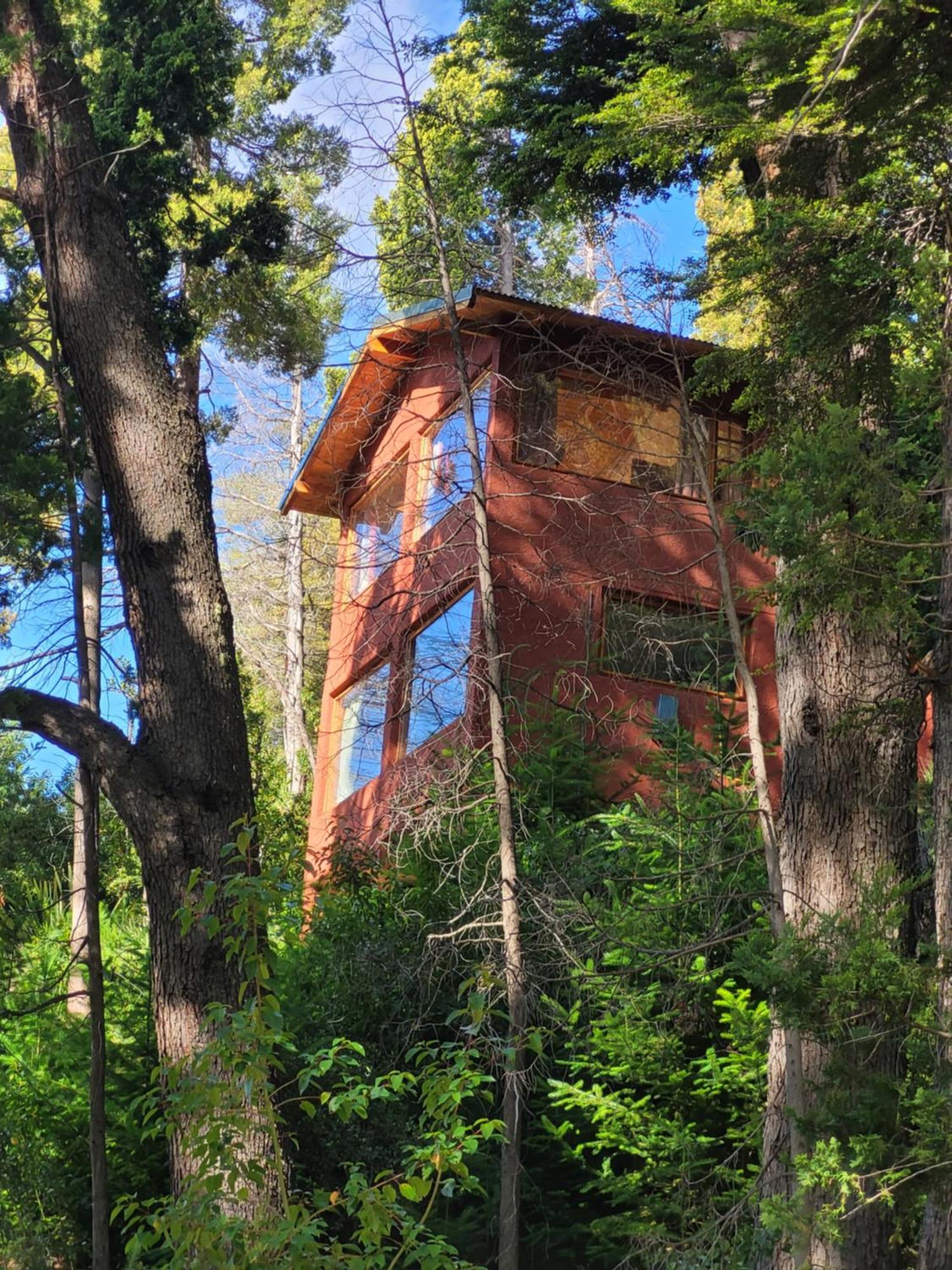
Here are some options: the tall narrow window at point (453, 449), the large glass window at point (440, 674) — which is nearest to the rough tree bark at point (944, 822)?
the large glass window at point (440, 674)

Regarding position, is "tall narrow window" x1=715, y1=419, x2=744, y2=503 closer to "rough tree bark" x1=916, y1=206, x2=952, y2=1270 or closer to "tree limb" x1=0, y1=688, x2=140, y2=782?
"rough tree bark" x1=916, y1=206, x2=952, y2=1270

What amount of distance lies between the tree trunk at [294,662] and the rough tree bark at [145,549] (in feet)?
65.6

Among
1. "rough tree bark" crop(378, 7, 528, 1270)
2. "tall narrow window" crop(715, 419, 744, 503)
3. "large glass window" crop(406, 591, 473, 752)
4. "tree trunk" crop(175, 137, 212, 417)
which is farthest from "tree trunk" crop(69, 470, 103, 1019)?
"tall narrow window" crop(715, 419, 744, 503)

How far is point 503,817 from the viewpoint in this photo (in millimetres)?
8703

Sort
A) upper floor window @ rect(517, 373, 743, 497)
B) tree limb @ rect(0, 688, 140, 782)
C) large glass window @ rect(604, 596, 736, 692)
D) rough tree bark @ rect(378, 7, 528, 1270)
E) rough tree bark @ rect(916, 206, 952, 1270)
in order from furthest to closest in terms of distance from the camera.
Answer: upper floor window @ rect(517, 373, 743, 497) < large glass window @ rect(604, 596, 736, 692) < rough tree bark @ rect(378, 7, 528, 1270) < tree limb @ rect(0, 688, 140, 782) < rough tree bark @ rect(916, 206, 952, 1270)

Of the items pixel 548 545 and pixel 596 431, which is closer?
pixel 548 545

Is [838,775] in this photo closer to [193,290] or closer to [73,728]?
[73,728]

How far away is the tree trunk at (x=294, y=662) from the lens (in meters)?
29.5

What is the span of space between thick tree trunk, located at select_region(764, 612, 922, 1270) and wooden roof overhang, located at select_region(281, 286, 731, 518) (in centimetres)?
257

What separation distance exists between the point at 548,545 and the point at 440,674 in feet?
10.1

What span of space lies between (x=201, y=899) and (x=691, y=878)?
11.2ft

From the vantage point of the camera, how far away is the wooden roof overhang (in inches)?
491

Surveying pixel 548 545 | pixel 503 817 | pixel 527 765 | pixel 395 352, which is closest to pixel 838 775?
pixel 503 817

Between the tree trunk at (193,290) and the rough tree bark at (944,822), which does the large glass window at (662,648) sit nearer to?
the tree trunk at (193,290)
